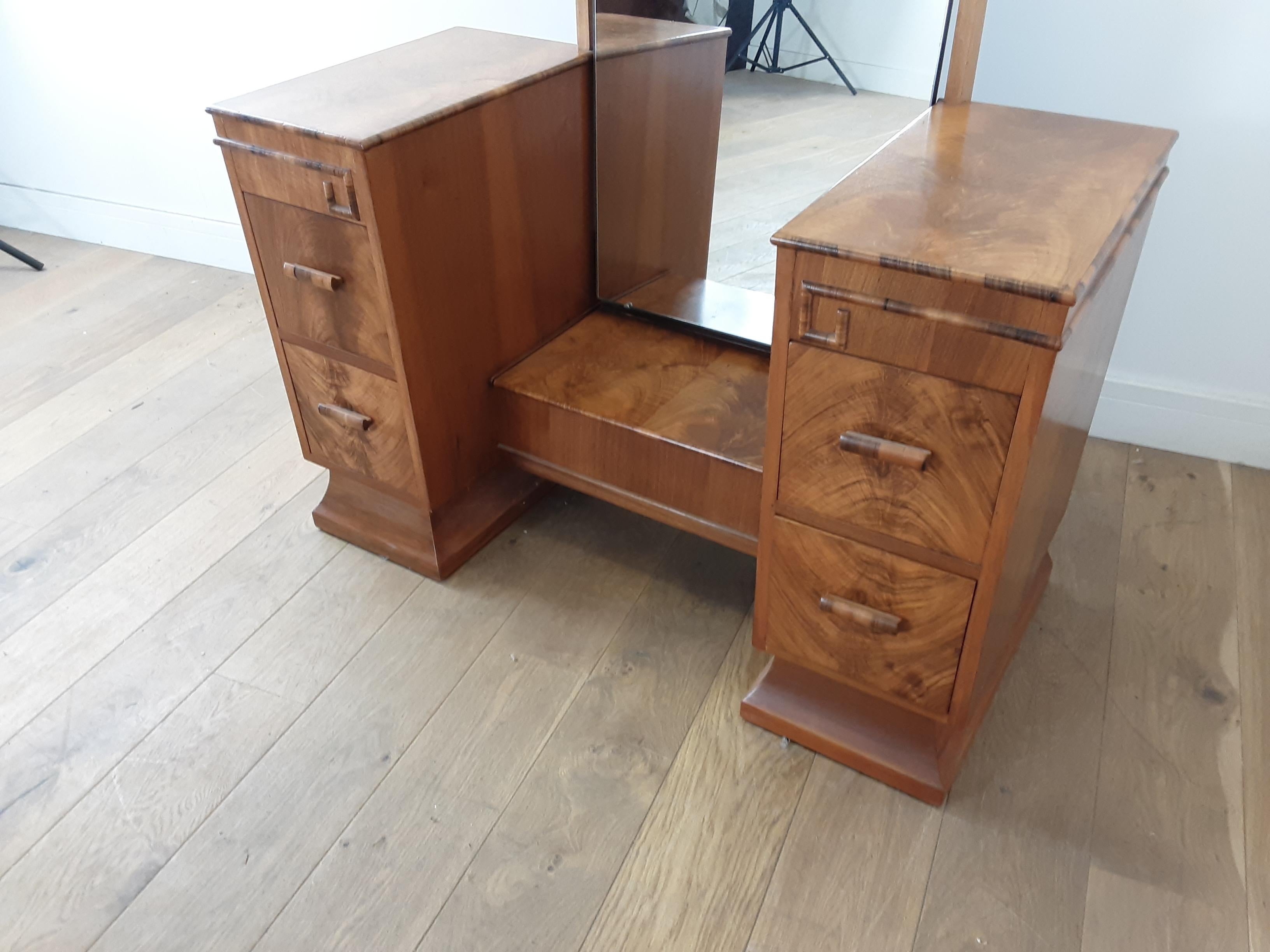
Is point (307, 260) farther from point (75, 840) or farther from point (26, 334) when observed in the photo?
point (26, 334)

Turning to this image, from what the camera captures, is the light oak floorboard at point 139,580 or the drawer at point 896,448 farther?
the light oak floorboard at point 139,580

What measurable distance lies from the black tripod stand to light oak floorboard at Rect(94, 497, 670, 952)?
2.39 ft

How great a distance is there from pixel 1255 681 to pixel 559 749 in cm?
95

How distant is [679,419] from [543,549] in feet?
1.23

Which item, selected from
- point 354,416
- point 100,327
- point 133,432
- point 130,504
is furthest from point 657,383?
point 100,327

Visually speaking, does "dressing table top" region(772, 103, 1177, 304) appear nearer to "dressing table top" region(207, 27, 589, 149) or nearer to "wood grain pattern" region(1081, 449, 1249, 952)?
"dressing table top" region(207, 27, 589, 149)

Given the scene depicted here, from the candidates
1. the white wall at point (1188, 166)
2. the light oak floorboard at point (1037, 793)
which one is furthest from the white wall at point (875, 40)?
the light oak floorboard at point (1037, 793)

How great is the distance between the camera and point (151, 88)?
87.7 inches

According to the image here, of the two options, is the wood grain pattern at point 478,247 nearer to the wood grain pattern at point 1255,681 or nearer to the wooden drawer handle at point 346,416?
the wooden drawer handle at point 346,416

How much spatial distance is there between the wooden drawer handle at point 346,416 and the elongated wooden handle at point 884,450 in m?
0.73

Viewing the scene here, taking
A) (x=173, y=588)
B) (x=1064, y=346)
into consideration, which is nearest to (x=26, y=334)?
(x=173, y=588)

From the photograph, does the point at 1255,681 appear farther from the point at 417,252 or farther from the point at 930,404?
the point at 417,252

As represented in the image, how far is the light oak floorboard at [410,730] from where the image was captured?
1040 mm

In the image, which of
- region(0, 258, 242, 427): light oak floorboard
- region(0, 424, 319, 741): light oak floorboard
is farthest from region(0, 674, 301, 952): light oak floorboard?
region(0, 258, 242, 427): light oak floorboard
